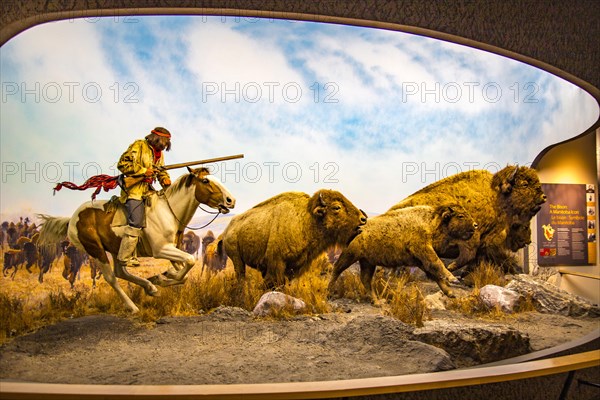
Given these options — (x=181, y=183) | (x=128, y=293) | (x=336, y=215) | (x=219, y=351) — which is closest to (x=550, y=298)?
(x=336, y=215)

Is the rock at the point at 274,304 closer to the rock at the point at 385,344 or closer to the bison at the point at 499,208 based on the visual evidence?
the rock at the point at 385,344

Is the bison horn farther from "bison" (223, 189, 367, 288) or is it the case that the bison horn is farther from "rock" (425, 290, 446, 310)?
"rock" (425, 290, 446, 310)

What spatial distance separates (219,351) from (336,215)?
4.23 ft

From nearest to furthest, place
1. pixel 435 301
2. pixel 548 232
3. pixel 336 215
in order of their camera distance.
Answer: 1. pixel 336 215
2. pixel 435 301
3. pixel 548 232

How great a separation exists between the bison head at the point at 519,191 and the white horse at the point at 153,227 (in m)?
2.34

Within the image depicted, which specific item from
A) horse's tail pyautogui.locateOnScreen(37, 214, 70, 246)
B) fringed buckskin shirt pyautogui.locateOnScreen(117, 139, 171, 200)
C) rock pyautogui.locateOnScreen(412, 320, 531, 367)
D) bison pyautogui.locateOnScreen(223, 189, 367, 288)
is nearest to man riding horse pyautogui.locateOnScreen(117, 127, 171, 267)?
fringed buckskin shirt pyautogui.locateOnScreen(117, 139, 171, 200)

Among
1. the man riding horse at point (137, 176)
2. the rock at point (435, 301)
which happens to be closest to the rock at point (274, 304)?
the man riding horse at point (137, 176)

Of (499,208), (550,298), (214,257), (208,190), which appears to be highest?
(208,190)

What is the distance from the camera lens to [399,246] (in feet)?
13.2

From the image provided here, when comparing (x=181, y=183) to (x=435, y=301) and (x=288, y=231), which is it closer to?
(x=288, y=231)

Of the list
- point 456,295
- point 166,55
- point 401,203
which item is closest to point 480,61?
point 401,203

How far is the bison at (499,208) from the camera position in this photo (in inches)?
166

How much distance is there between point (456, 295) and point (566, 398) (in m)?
1.35

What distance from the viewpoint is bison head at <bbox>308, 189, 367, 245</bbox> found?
12.2ft
